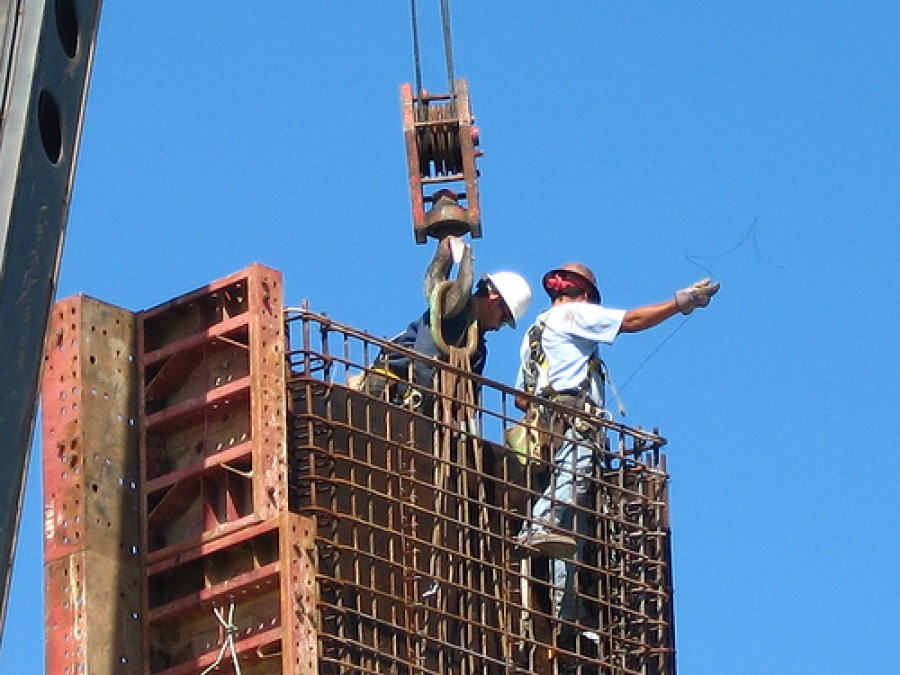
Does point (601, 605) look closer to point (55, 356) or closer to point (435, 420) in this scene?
point (435, 420)

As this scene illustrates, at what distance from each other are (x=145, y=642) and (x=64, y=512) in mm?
1210

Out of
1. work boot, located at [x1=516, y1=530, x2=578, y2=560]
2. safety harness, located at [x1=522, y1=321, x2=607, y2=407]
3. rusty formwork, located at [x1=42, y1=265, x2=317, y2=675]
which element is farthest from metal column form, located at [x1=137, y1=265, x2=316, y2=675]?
safety harness, located at [x1=522, y1=321, x2=607, y2=407]

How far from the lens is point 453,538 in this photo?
91.4 ft

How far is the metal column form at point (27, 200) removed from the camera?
18906 mm

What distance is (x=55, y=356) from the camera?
27.3 meters

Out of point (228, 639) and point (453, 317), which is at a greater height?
point (453, 317)

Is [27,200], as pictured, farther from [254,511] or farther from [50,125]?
[254,511]

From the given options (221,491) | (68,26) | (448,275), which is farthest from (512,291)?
(68,26)

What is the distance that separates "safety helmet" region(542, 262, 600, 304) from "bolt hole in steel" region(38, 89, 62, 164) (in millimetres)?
10674

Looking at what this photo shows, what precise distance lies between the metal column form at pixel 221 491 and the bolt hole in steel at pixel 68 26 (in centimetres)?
677

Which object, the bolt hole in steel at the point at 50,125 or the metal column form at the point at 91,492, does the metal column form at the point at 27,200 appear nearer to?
the bolt hole in steel at the point at 50,125

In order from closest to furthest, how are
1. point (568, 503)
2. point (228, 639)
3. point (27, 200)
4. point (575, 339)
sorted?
point (27, 200) < point (228, 639) < point (568, 503) < point (575, 339)

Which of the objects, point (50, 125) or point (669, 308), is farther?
point (669, 308)

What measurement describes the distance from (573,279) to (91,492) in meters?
5.29
